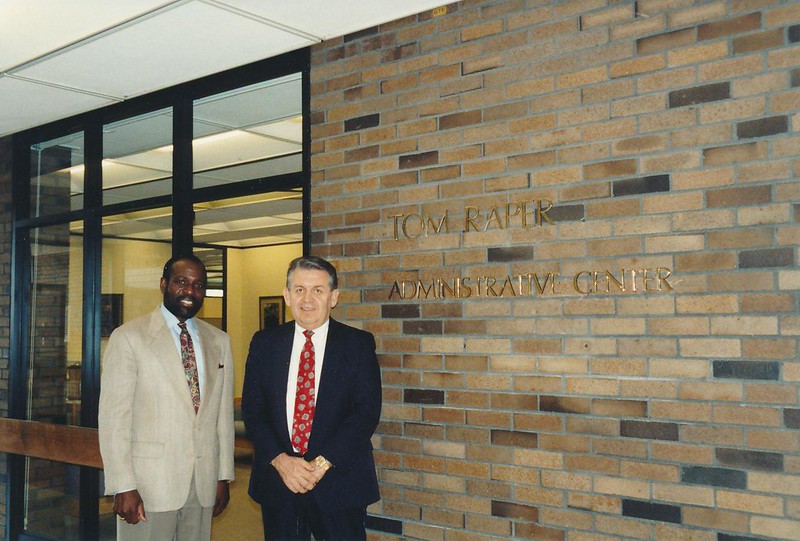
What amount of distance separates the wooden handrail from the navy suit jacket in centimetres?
227

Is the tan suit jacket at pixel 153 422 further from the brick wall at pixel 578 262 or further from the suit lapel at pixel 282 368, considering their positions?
the brick wall at pixel 578 262

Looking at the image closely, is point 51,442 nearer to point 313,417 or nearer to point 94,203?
point 94,203

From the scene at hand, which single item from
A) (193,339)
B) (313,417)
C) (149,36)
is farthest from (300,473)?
(149,36)

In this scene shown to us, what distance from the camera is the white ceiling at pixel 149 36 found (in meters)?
3.35

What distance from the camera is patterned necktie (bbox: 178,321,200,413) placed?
3312 mm

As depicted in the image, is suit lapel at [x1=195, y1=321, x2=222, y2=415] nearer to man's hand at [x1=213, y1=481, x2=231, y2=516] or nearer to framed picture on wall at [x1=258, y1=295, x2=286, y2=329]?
man's hand at [x1=213, y1=481, x2=231, y2=516]

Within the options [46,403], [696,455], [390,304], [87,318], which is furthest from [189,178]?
[696,455]

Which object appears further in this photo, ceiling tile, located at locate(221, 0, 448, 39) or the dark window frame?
the dark window frame

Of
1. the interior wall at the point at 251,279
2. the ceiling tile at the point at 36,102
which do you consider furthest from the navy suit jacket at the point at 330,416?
the interior wall at the point at 251,279

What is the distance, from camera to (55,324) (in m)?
5.53

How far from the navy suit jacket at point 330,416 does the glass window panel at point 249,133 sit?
4.60 ft

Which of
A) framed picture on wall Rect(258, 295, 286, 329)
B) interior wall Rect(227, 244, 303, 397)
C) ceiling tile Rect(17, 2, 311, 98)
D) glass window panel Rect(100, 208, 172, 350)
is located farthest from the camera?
framed picture on wall Rect(258, 295, 286, 329)

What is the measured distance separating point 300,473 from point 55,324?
3.55 m

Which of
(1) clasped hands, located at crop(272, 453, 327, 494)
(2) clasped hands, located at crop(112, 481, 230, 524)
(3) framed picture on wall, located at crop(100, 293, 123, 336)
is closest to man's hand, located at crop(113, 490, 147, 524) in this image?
(2) clasped hands, located at crop(112, 481, 230, 524)
